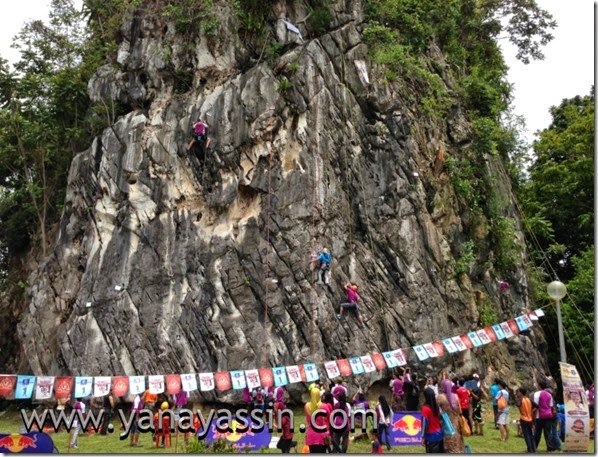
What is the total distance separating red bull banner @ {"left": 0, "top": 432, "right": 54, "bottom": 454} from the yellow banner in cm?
879

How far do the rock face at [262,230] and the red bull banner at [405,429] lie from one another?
6212mm

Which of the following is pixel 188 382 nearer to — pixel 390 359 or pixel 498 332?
pixel 390 359

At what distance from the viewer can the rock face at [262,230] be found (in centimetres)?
1897

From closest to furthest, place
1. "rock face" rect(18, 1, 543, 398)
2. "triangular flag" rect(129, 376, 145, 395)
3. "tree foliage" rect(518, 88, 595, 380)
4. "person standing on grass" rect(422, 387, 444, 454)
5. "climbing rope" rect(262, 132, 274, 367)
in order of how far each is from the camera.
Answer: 1. "person standing on grass" rect(422, 387, 444, 454)
2. "triangular flag" rect(129, 376, 145, 395)
3. "climbing rope" rect(262, 132, 274, 367)
4. "rock face" rect(18, 1, 543, 398)
5. "tree foliage" rect(518, 88, 595, 380)

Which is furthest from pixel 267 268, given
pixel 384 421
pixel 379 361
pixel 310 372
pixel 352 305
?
pixel 384 421

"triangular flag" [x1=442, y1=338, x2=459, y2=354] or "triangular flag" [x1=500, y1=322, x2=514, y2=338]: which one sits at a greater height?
"triangular flag" [x1=500, y1=322, x2=514, y2=338]

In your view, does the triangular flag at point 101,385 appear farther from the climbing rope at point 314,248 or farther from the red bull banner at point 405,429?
the red bull banner at point 405,429

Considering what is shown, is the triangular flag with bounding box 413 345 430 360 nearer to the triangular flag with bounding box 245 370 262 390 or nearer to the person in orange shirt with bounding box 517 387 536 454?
the triangular flag with bounding box 245 370 262 390

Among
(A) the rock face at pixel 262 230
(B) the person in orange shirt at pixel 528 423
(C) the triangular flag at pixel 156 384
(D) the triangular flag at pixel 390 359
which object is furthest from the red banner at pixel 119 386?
(B) the person in orange shirt at pixel 528 423

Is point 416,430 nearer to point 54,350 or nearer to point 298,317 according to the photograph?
point 298,317

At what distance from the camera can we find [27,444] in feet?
30.1

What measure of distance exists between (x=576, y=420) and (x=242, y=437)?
240 inches

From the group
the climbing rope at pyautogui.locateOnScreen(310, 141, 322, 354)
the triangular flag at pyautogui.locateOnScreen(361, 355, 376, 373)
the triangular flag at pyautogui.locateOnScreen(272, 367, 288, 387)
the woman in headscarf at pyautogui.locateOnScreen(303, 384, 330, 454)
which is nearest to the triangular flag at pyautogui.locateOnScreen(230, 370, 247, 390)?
the triangular flag at pyautogui.locateOnScreen(272, 367, 288, 387)

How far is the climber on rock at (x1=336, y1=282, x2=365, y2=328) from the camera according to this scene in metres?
18.5
